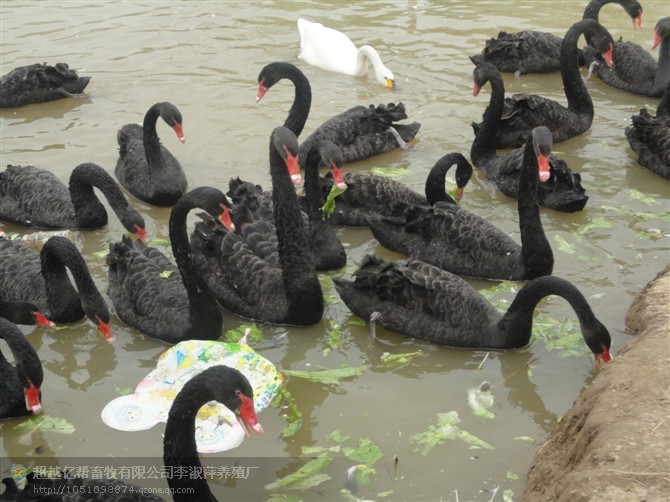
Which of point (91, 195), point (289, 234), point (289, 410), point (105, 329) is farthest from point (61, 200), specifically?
point (289, 410)

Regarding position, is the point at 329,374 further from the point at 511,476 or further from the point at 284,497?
the point at 511,476

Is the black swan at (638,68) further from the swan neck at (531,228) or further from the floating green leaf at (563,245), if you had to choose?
the swan neck at (531,228)

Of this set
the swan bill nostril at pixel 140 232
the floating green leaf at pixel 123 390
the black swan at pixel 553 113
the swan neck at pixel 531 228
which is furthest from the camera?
the black swan at pixel 553 113

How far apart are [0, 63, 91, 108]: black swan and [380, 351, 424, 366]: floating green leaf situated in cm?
567

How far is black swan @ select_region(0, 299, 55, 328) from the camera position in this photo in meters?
5.69

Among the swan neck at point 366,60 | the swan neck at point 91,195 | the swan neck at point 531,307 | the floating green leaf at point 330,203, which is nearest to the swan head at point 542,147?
the swan neck at point 531,307

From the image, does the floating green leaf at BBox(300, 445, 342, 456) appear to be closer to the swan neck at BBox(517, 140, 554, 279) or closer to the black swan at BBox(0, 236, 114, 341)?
the black swan at BBox(0, 236, 114, 341)

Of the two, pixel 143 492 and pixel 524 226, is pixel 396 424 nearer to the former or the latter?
pixel 143 492

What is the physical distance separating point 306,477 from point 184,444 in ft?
2.90

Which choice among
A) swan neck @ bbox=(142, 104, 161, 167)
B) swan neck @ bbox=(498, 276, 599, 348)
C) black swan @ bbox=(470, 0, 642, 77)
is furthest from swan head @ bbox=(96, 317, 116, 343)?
black swan @ bbox=(470, 0, 642, 77)

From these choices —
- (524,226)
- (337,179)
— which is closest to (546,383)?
(524,226)

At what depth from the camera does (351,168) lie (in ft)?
26.7

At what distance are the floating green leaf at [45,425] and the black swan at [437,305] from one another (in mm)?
1908

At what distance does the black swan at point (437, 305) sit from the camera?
5.26 meters
